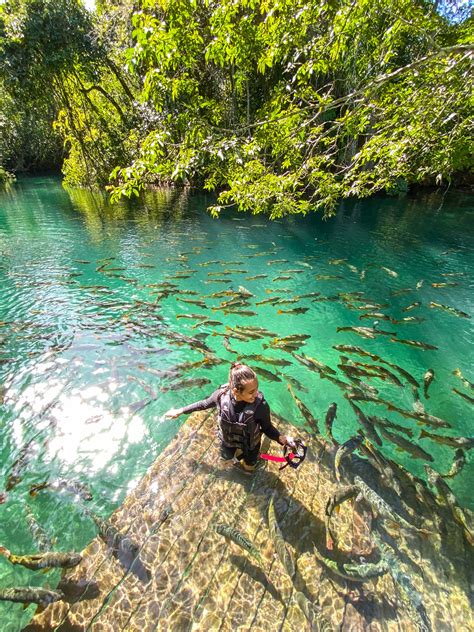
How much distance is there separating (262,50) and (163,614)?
18.8 meters

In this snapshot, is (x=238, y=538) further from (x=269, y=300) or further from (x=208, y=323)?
(x=269, y=300)

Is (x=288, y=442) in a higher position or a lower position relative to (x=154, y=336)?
higher

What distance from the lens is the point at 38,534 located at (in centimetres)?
438

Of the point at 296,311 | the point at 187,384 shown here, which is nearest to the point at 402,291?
the point at 296,311

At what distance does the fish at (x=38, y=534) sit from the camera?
4.23 meters

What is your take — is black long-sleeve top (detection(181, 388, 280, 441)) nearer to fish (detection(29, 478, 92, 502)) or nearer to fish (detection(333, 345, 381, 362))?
fish (detection(29, 478, 92, 502))

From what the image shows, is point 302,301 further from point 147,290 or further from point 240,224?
point 240,224

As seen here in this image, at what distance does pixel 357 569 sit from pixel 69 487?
14.2ft

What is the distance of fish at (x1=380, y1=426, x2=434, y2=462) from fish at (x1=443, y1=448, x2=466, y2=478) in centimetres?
32

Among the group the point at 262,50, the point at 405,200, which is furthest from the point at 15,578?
the point at 405,200

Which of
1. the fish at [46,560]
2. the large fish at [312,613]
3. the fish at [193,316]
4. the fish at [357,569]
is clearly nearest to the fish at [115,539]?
the fish at [46,560]

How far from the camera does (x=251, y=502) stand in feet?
13.7

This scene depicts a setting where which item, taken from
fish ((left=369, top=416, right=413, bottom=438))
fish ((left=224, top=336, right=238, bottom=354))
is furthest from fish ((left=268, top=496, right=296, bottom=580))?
fish ((left=224, top=336, right=238, bottom=354))

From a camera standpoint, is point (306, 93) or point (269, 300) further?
point (269, 300)
